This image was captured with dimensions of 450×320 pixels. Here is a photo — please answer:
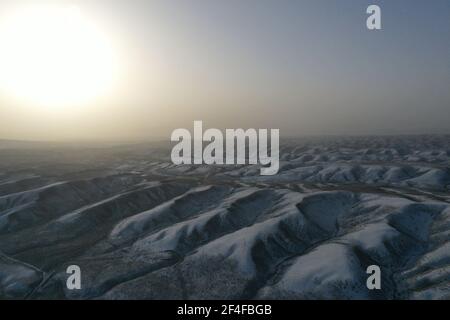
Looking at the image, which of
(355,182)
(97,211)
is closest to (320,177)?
(355,182)

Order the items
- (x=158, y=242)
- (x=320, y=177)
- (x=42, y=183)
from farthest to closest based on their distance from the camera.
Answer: (x=320, y=177), (x=42, y=183), (x=158, y=242)

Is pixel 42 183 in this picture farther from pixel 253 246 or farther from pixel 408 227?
pixel 408 227
